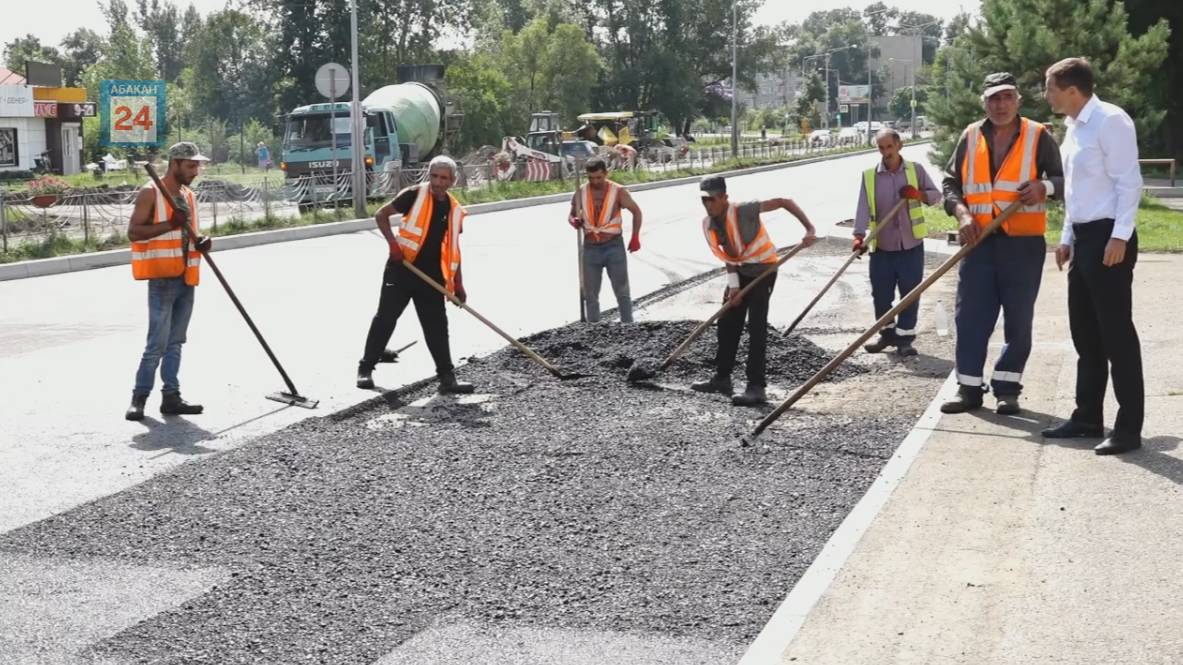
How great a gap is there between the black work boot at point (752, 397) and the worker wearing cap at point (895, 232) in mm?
1907

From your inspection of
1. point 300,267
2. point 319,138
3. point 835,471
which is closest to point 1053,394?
point 835,471

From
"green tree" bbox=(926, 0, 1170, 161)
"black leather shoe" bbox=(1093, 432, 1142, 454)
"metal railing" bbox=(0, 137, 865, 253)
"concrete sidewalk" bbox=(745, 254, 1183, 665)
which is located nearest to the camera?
"concrete sidewalk" bbox=(745, 254, 1183, 665)

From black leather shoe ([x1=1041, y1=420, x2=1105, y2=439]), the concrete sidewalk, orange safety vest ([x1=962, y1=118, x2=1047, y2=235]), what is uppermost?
orange safety vest ([x1=962, y1=118, x2=1047, y2=235])

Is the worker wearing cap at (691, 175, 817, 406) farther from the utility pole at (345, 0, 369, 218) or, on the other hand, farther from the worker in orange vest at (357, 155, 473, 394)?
the utility pole at (345, 0, 369, 218)

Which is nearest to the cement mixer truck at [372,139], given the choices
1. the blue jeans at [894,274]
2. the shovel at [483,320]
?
the shovel at [483,320]

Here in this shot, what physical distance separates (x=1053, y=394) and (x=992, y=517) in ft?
8.64

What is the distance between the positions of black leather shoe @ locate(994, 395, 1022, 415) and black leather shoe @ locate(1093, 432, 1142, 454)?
1011mm

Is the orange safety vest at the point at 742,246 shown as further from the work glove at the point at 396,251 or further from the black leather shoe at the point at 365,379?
the black leather shoe at the point at 365,379

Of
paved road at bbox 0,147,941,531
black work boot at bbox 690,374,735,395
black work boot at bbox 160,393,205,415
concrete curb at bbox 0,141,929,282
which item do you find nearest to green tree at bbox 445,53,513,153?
concrete curb at bbox 0,141,929,282

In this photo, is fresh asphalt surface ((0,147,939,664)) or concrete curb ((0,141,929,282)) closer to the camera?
fresh asphalt surface ((0,147,939,664))

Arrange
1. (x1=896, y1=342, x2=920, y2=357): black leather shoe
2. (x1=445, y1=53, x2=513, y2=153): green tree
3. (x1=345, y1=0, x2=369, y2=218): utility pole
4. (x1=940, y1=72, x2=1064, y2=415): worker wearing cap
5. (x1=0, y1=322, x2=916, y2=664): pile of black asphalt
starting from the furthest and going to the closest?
(x1=445, y1=53, x2=513, y2=153): green tree → (x1=345, y1=0, x2=369, y2=218): utility pole → (x1=896, y1=342, x2=920, y2=357): black leather shoe → (x1=940, y1=72, x2=1064, y2=415): worker wearing cap → (x1=0, y1=322, x2=916, y2=664): pile of black asphalt

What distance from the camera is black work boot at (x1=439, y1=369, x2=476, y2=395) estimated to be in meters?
9.20

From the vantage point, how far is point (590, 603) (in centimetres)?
487

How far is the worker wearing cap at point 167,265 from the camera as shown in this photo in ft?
27.9
